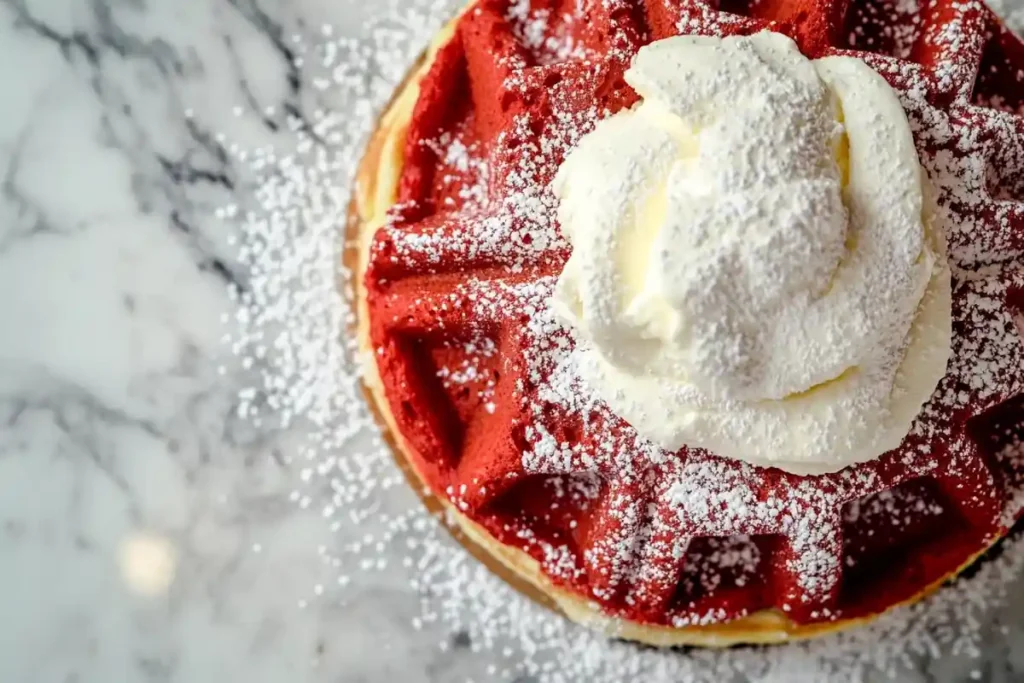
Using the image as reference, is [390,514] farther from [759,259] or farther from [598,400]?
[759,259]

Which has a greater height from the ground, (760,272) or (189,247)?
(760,272)

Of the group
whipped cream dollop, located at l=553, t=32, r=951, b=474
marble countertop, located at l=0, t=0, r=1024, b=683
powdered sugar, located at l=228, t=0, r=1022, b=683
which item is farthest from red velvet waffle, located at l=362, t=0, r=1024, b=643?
marble countertop, located at l=0, t=0, r=1024, b=683

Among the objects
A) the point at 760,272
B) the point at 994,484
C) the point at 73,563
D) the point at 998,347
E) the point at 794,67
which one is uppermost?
the point at 794,67

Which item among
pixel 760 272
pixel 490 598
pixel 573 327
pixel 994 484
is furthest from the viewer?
pixel 490 598

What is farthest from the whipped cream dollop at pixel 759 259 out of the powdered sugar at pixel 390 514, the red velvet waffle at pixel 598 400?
the powdered sugar at pixel 390 514

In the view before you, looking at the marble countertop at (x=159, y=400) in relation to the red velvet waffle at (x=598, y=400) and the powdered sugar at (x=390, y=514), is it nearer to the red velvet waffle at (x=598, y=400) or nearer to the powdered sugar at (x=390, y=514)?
the powdered sugar at (x=390, y=514)

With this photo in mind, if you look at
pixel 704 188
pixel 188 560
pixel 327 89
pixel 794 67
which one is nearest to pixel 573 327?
pixel 704 188

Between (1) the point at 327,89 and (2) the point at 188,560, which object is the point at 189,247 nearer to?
(1) the point at 327,89
